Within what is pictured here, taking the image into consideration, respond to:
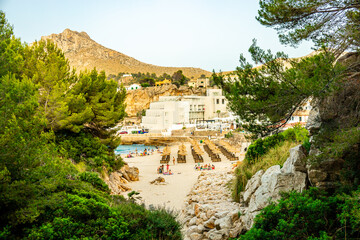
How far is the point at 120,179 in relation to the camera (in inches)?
619

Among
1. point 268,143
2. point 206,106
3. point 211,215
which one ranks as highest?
point 206,106

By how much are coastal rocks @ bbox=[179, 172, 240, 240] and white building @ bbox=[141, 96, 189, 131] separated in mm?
37943

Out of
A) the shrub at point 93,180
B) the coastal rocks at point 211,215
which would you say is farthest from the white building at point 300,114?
the shrub at point 93,180

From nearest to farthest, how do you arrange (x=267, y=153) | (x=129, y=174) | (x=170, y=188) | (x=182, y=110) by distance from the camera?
(x=267, y=153) → (x=170, y=188) → (x=129, y=174) → (x=182, y=110)

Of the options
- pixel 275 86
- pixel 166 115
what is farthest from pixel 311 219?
pixel 166 115

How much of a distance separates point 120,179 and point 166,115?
3466cm

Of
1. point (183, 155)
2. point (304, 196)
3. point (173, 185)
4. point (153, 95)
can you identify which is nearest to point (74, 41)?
point (153, 95)

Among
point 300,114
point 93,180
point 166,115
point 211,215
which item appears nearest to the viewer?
point 211,215

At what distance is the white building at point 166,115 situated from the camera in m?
50.1

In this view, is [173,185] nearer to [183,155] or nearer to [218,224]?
[218,224]

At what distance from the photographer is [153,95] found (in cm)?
6819

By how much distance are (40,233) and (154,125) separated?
46.1 meters

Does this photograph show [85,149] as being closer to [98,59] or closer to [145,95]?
[145,95]

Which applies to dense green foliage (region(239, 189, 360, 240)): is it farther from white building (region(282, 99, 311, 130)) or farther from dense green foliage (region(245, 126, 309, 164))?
dense green foliage (region(245, 126, 309, 164))
